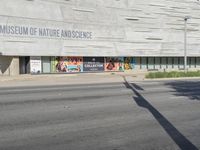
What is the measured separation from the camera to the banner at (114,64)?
47.6 m

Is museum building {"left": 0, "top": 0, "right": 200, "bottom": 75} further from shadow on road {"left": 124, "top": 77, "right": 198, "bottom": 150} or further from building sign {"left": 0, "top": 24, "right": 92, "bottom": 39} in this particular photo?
shadow on road {"left": 124, "top": 77, "right": 198, "bottom": 150}

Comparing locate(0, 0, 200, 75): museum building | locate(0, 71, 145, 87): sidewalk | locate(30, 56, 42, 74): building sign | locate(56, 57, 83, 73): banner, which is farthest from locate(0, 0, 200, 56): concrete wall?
locate(0, 71, 145, 87): sidewalk

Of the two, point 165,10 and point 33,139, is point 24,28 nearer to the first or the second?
point 165,10

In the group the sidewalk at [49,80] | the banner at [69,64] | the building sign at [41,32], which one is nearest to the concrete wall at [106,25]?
the building sign at [41,32]

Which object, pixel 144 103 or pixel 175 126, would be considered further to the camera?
pixel 144 103

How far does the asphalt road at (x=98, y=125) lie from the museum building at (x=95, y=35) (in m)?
23.8

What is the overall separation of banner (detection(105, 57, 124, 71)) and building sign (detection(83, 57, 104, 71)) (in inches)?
31.2

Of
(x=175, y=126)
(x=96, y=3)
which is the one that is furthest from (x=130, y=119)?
(x=96, y=3)

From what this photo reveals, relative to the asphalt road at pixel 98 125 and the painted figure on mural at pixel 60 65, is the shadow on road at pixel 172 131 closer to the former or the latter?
the asphalt road at pixel 98 125

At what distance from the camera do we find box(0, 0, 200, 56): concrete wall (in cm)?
3912

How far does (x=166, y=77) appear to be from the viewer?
37969 mm

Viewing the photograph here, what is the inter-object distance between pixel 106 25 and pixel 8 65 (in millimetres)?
11923

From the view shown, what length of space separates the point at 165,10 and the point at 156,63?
6.71m

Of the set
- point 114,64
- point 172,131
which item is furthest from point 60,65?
point 172,131
